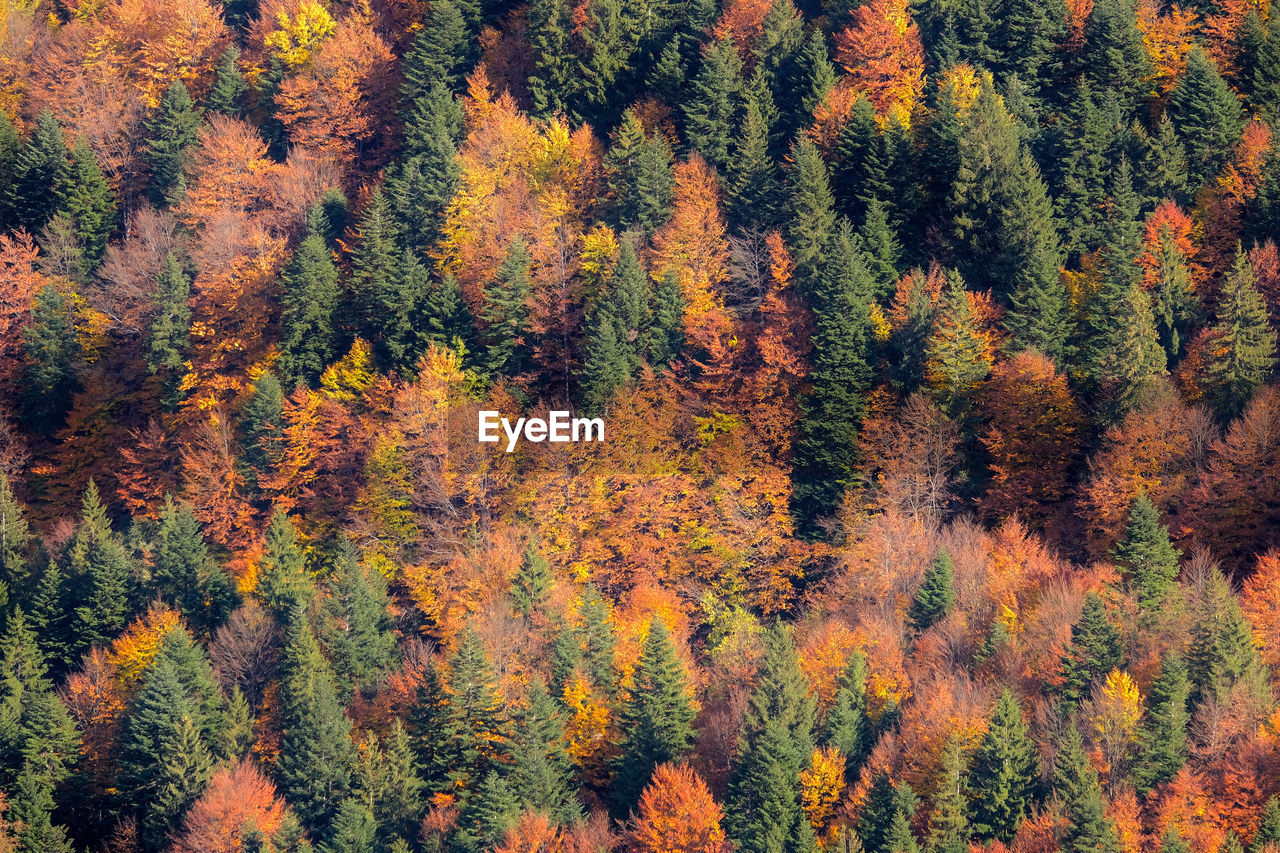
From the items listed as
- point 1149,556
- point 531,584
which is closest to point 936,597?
point 1149,556

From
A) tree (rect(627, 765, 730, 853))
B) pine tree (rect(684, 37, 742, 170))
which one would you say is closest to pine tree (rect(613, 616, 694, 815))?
tree (rect(627, 765, 730, 853))

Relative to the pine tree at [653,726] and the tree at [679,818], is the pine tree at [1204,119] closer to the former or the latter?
the pine tree at [653,726]

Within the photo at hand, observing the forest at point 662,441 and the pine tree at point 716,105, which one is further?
the pine tree at point 716,105

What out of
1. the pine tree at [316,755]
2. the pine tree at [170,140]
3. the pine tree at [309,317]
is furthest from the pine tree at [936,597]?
the pine tree at [170,140]

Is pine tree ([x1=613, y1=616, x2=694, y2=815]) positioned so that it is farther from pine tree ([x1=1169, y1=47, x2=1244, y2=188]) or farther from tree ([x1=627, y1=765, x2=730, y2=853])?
pine tree ([x1=1169, y1=47, x2=1244, y2=188])

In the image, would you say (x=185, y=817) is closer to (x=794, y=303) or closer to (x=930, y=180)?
(x=794, y=303)

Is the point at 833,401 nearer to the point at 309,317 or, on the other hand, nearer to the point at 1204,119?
the point at 1204,119
